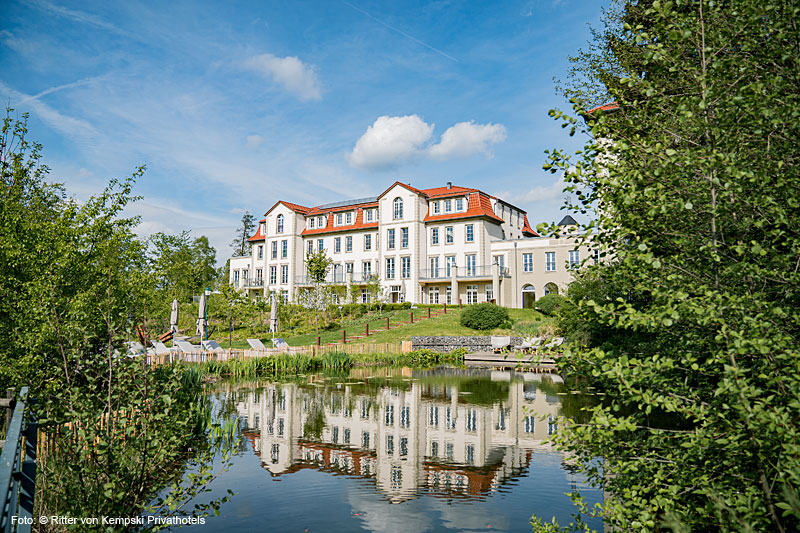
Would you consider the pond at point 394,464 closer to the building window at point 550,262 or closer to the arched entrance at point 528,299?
the building window at point 550,262

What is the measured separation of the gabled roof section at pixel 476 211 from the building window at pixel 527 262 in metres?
4.68

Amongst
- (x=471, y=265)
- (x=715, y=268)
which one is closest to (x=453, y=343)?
(x=471, y=265)

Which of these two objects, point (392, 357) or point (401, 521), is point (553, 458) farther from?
point (392, 357)

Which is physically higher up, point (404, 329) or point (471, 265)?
point (471, 265)

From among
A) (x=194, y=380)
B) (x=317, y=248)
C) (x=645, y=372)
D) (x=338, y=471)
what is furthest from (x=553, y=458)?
(x=317, y=248)

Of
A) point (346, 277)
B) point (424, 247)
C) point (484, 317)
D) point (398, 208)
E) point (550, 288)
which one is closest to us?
point (484, 317)

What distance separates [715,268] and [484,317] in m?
27.9

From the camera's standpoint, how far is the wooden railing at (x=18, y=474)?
88.8 inches

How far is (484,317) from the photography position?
3067cm

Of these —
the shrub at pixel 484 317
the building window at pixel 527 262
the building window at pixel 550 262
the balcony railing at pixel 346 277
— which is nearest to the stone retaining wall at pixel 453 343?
the shrub at pixel 484 317

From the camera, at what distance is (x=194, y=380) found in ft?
41.6

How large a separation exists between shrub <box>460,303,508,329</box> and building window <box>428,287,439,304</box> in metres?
13.8

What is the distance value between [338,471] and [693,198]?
6.43 meters

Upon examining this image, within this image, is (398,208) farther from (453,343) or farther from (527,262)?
(453,343)
